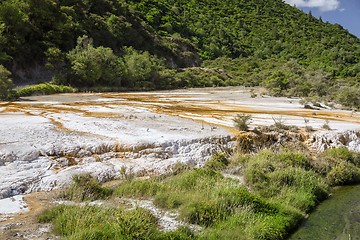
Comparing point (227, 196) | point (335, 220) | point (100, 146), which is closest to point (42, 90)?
point (100, 146)

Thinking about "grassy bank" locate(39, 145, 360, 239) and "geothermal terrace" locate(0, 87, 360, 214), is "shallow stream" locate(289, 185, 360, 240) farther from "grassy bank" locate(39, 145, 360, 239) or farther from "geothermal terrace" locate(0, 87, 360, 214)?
"geothermal terrace" locate(0, 87, 360, 214)

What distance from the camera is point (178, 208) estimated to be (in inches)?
256

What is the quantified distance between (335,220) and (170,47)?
70218mm

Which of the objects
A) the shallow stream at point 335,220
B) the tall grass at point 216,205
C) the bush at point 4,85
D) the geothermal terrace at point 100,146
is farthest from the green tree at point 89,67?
the shallow stream at point 335,220

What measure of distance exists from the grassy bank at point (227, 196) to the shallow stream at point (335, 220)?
27 cm

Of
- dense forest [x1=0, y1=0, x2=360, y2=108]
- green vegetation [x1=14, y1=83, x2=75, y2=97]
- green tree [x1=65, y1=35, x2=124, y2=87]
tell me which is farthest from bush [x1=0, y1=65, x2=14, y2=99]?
green tree [x1=65, y1=35, x2=124, y2=87]

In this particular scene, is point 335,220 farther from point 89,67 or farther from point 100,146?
point 89,67

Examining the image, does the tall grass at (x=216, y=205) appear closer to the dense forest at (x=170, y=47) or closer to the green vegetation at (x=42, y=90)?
the dense forest at (x=170, y=47)

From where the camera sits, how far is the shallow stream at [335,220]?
6.39 meters

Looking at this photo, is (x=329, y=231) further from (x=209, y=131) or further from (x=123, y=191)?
(x=209, y=131)

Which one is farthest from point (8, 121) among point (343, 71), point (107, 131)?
point (343, 71)

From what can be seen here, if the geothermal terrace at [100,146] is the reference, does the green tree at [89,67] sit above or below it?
above

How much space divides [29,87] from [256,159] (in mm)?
28055

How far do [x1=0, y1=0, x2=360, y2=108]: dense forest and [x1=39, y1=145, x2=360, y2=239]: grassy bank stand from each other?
1693cm
